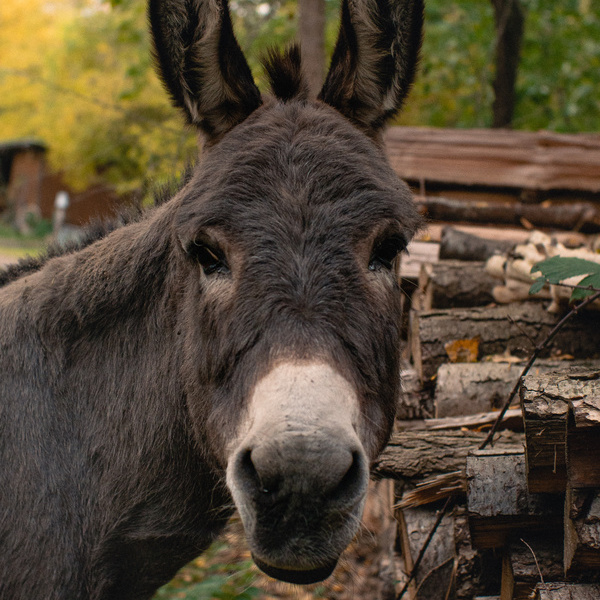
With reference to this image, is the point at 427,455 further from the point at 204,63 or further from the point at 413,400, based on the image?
the point at 204,63

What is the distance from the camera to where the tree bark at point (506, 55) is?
8.16 metres

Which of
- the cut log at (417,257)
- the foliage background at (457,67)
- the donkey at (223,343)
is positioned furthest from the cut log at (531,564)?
the foliage background at (457,67)

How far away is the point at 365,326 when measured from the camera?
205 cm

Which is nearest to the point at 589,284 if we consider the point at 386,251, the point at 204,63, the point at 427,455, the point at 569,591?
the point at 386,251

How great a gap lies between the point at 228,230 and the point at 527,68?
930 cm

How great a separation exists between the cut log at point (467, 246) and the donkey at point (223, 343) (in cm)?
181

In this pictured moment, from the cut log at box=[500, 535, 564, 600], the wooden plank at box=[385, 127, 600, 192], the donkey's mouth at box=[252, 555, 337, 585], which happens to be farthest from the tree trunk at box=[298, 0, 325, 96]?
the donkey's mouth at box=[252, 555, 337, 585]

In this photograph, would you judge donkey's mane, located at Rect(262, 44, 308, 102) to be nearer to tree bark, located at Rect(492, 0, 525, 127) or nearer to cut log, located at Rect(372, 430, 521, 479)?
cut log, located at Rect(372, 430, 521, 479)

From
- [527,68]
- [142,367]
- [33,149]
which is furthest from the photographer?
[33,149]

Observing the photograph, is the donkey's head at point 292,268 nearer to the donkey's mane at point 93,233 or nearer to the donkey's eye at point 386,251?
the donkey's eye at point 386,251

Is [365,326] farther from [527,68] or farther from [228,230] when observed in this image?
[527,68]

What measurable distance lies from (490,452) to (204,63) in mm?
1969

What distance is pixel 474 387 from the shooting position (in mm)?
3277

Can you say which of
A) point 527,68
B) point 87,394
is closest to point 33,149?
point 527,68
